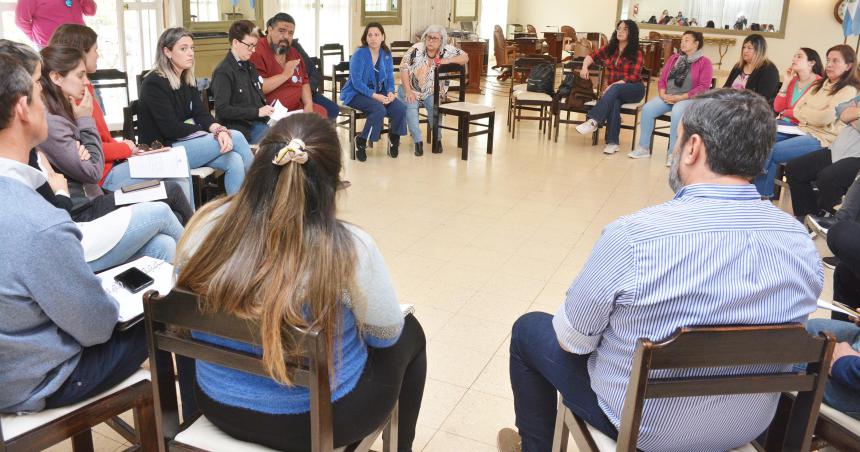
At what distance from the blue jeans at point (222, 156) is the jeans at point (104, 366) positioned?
2311 mm

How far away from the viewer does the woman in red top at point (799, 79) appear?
17.3 ft

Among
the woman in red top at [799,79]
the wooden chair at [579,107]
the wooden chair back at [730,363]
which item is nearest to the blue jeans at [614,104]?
the wooden chair at [579,107]

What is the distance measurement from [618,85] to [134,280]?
583 cm

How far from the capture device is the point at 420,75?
21.4 ft

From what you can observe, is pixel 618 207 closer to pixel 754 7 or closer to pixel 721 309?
pixel 721 309

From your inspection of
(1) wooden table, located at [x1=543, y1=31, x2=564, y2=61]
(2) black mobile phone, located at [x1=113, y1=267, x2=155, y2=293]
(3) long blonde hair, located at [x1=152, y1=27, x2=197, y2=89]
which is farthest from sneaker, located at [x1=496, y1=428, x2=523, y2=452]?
(1) wooden table, located at [x1=543, y1=31, x2=564, y2=61]

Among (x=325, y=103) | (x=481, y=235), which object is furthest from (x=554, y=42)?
(x=481, y=235)

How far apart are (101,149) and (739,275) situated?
8.80ft

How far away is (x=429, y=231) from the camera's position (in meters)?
4.42

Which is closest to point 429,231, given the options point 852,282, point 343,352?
point 852,282

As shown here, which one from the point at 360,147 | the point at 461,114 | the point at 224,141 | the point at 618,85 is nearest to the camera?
the point at 224,141

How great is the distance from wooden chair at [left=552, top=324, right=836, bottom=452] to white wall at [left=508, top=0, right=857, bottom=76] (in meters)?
13.4

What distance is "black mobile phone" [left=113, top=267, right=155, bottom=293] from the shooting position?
189cm

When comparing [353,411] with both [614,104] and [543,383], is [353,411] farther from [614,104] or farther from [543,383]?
[614,104]
